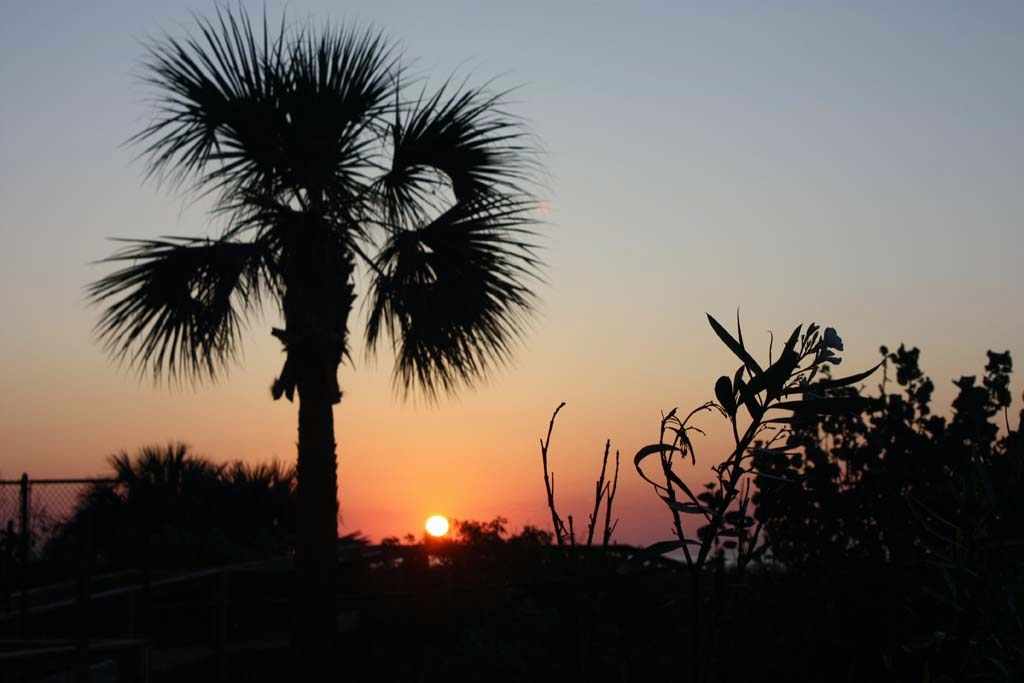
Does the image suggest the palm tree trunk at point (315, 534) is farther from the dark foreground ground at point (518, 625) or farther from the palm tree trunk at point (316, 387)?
the dark foreground ground at point (518, 625)

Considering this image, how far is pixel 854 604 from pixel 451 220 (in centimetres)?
607

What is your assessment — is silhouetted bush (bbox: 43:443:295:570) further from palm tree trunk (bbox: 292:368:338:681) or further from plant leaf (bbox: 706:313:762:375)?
plant leaf (bbox: 706:313:762:375)

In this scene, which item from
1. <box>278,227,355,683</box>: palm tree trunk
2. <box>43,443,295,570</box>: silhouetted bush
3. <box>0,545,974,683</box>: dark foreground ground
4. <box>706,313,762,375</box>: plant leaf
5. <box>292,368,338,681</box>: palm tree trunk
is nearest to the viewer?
<box>706,313,762,375</box>: plant leaf

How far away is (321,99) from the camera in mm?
10055

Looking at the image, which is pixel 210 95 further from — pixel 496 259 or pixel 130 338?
pixel 496 259

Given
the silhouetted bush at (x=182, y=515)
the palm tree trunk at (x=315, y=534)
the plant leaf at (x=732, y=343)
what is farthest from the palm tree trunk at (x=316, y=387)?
the plant leaf at (x=732, y=343)

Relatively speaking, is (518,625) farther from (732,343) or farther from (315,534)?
(732,343)

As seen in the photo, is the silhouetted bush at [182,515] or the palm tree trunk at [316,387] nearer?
the palm tree trunk at [316,387]

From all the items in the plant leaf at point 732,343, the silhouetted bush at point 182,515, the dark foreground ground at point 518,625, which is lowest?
the dark foreground ground at point 518,625

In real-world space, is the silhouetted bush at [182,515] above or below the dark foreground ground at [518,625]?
above

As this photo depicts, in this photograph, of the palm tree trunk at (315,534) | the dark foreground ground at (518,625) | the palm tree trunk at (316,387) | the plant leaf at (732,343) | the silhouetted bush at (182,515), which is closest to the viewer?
the plant leaf at (732,343)

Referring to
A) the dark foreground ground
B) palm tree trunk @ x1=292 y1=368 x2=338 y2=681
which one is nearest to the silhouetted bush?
the dark foreground ground

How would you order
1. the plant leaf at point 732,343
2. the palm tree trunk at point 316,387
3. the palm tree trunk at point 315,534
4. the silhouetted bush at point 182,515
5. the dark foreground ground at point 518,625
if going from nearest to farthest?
1. the plant leaf at point 732,343
2. the dark foreground ground at point 518,625
3. the palm tree trunk at point 315,534
4. the palm tree trunk at point 316,387
5. the silhouetted bush at point 182,515

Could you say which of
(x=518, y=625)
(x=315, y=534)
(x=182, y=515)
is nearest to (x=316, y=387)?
(x=315, y=534)
